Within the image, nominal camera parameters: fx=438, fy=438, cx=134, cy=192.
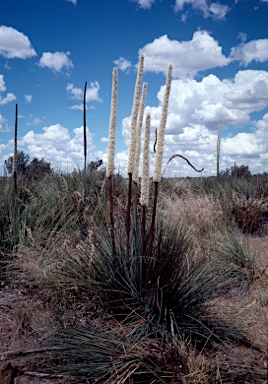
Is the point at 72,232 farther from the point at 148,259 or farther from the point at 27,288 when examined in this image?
the point at 148,259

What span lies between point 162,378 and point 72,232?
3640 millimetres

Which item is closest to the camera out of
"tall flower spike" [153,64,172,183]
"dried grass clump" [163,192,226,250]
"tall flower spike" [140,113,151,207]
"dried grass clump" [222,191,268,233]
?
"tall flower spike" [153,64,172,183]

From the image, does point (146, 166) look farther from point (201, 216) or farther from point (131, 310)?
point (201, 216)

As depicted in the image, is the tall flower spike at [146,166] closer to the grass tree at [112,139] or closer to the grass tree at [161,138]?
the grass tree at [161,138]

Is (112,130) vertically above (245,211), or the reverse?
(112,130)

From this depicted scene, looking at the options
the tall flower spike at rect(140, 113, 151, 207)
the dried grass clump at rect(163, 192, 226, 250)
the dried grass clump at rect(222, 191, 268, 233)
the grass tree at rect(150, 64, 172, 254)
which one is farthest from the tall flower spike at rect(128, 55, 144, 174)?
the dried grass clump at rect(222, 191, 268, 233)

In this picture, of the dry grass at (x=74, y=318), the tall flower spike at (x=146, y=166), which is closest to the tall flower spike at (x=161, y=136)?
the tall flower spike at (x=146, y=166)

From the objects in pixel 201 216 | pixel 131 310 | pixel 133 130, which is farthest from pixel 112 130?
pixel 201 216

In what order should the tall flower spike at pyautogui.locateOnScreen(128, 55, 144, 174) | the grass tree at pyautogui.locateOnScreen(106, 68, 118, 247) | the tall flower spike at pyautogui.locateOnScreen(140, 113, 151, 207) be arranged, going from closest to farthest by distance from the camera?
the tall flower spike at pyautogui.locateOnScreen(140, 113, 151, 207), the tall flower spike at pyautogui.locateOnScreen(128, 55, 144, 174), the grass tree at pyautogui.locateOnScreen(106, 68, 118, 247)

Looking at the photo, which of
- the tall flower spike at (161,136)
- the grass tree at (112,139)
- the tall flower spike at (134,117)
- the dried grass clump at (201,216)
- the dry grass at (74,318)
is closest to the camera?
the dry grass at (74,318)

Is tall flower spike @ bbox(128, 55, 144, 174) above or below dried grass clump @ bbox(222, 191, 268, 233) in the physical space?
above

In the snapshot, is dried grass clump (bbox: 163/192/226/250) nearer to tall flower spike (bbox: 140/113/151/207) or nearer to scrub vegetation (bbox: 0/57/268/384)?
scrub vegetation (bbox: 0/57/268/384)

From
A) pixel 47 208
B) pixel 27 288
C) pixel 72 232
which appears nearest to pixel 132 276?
pixel 27 288

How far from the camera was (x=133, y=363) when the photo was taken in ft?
11.2
